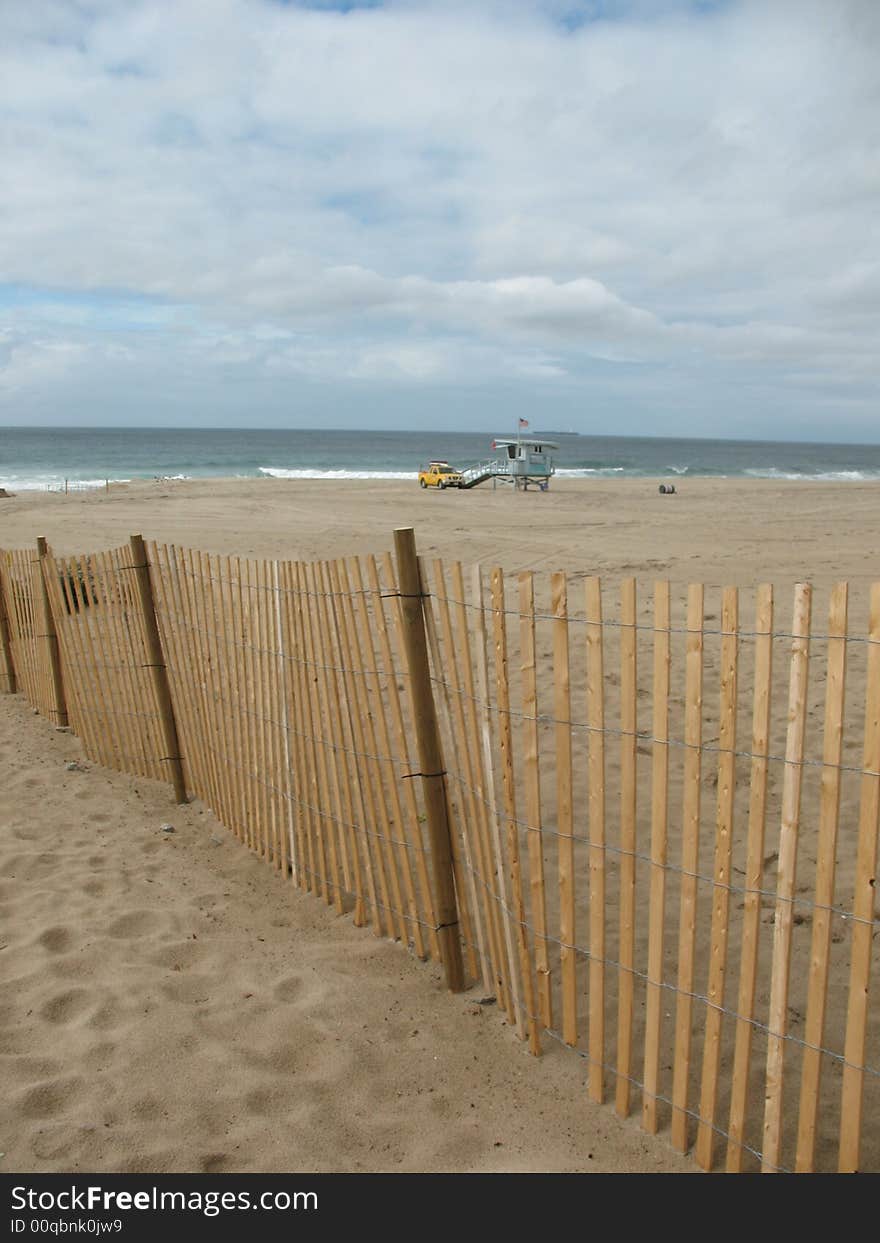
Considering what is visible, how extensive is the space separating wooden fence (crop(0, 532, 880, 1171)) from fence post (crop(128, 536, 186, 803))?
15 millimetres

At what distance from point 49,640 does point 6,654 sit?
5.12ft

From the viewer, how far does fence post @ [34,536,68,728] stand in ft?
22.3

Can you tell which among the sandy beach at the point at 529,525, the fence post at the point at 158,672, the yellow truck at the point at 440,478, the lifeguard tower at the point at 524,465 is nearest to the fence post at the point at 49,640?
the fence post at the point at 158,672

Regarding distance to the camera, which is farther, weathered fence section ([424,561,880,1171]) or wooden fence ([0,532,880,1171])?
wooden fence ([0,532,880,1171])

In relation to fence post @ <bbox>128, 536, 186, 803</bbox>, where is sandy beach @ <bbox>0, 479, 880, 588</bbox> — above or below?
below

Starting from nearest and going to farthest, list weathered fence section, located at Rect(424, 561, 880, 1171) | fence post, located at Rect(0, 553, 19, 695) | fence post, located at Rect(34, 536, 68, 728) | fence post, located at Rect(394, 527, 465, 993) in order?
weathered fence section, located at Rect(424, 561, 880, 1171), fence post, located at Rect(394, 527, 465, 993), fence post, located at Rect(34, 536, 68, 728), fence post, located at Rect(0, 553, 19, 695)

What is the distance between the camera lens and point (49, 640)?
6.92 metres

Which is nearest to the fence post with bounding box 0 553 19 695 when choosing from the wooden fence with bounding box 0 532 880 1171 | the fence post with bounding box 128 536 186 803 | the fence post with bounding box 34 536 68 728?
the fence post with bounding box 34 536 68 728

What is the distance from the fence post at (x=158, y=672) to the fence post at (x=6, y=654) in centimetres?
303

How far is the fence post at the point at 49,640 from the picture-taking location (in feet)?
22.3

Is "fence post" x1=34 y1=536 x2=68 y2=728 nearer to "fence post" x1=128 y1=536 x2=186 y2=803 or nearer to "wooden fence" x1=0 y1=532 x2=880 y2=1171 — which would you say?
"wooden fence" x1=0 y1=532 x2=880 y2=1171
